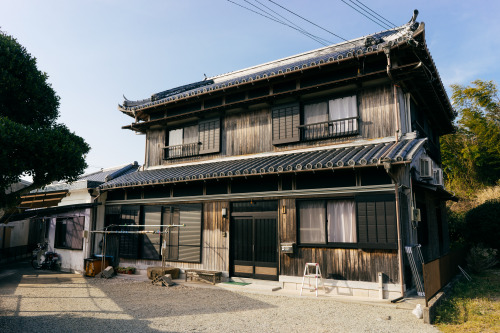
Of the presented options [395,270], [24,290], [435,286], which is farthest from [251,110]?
[24,290]

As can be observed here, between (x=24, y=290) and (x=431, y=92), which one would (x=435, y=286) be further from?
(x=24, y=290)

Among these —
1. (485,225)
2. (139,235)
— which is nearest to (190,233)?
(139,235)

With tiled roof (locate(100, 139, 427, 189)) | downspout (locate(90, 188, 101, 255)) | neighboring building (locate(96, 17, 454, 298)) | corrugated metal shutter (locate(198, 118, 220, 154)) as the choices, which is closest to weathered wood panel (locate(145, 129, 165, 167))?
neighboring building (locate(96, 17, 454, 298))

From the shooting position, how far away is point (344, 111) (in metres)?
10.8

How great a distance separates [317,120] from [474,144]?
18.1 m

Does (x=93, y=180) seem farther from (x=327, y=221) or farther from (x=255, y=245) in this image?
(x=327, y=221)

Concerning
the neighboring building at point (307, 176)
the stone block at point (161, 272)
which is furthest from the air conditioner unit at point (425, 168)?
the stone block at point (161, 272)

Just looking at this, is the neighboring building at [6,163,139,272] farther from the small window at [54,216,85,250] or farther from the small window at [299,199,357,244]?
the small window at [299,199,357,244]

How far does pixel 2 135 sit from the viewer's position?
23.6 feet

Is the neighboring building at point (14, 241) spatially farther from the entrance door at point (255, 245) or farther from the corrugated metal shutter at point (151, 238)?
the entrance door at point (255, 245)

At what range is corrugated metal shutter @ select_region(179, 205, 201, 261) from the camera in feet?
38.9

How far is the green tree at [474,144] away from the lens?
22.2 metres

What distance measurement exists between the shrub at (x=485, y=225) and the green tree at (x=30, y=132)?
15341 millimetres

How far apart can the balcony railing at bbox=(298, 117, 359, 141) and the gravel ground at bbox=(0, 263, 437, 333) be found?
5.07 m
